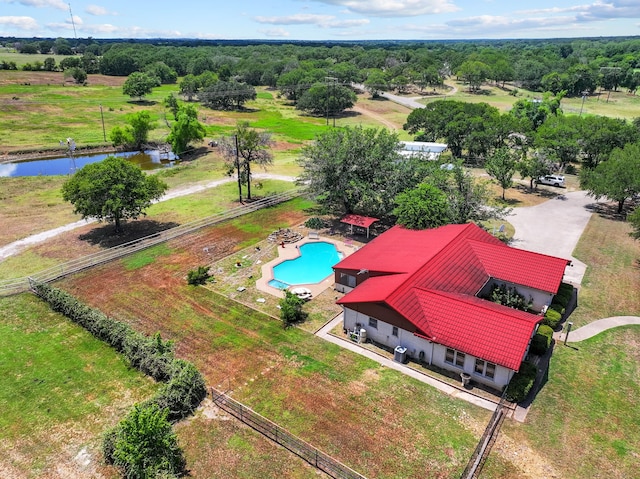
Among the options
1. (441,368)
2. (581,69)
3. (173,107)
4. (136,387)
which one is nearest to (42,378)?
(136,387)

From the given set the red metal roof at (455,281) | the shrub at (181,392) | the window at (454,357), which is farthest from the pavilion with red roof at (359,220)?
the shrub at (181,392)

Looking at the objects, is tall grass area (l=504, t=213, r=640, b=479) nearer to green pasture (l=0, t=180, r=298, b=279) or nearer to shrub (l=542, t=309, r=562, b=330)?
shrub (l=542, t=309, r=562, b=330)

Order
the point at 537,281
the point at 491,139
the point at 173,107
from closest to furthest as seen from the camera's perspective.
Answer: the point at 537,281, the point at 491,139, the point at 173,107

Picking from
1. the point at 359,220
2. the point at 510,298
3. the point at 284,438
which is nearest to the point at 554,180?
the point at 359,220

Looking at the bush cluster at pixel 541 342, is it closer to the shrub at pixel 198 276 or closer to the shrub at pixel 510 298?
the shrub at pixel 510 298

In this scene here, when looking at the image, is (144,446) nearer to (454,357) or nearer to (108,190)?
(454,357)

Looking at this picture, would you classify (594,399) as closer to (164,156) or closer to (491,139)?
(491,139)
